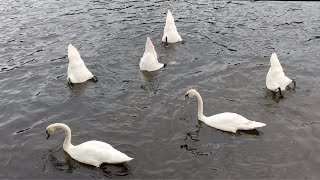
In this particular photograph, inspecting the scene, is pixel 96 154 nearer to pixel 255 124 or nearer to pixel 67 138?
pixel 67 138

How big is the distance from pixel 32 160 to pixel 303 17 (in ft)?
52.7

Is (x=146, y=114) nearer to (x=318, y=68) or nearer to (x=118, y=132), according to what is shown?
(x=118, y=132)

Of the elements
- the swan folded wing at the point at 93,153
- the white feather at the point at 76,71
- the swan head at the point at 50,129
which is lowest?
the swan folded wing at the point at 93,153

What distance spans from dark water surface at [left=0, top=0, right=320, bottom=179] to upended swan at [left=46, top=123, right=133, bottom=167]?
0.25 meters

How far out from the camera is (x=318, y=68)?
17.1m

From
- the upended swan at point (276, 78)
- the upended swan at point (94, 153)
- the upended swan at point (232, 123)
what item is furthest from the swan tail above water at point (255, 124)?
the upended swan at point (94, 153)

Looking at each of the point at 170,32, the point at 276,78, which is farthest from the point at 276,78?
the point at 170,32

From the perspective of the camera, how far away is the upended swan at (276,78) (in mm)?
15523

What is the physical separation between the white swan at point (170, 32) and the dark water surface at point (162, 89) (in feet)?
1.39

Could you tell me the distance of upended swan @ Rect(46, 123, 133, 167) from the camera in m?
11.9

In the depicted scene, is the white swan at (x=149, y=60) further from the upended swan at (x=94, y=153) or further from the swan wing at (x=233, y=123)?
the upended swan at (x=94, y=153)

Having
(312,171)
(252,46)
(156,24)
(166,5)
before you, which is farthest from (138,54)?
(312,171)

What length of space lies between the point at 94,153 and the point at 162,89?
5.03m

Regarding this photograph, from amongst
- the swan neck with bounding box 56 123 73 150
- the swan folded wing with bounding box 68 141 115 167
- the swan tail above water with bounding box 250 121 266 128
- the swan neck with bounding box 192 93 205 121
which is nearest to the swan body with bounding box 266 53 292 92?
the swan tail above water with bounding box 250 121 266 128
